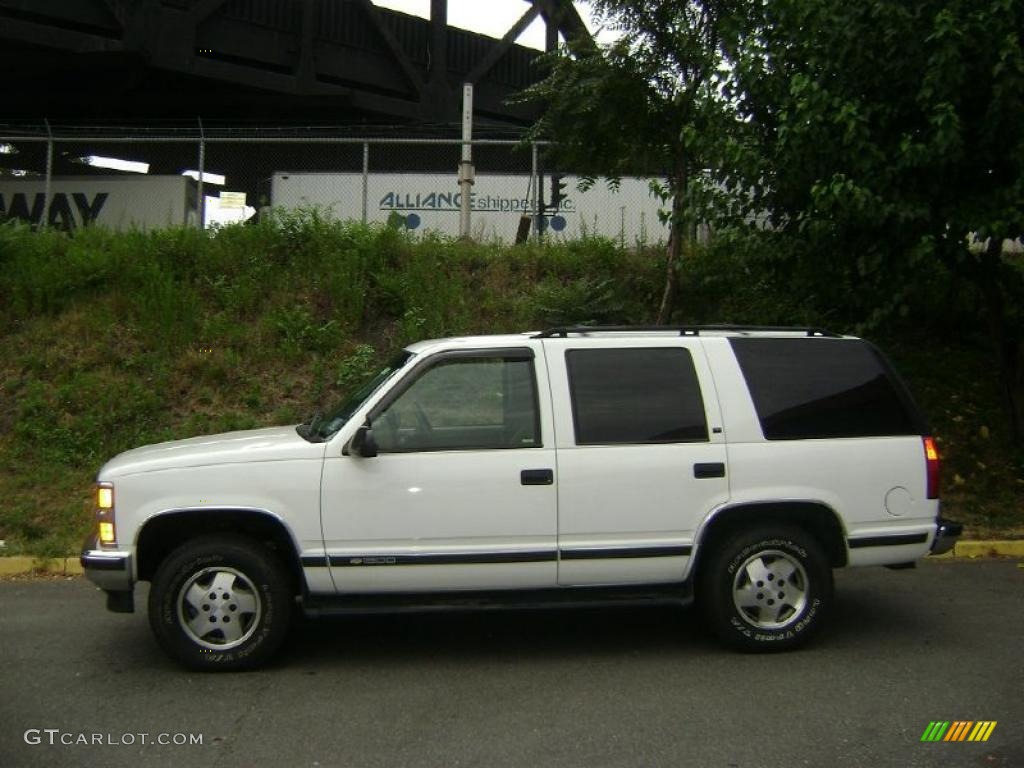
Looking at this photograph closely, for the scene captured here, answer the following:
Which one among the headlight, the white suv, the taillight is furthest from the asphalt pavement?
the taillight

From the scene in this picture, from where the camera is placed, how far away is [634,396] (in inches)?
Answer: 215

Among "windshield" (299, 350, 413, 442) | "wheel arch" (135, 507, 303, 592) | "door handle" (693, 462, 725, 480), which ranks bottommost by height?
"wheel arch" (135, 507, 303, 592)

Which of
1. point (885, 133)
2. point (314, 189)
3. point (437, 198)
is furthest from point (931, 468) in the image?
point (314, 189)

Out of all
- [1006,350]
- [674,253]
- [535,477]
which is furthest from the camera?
[674,253]

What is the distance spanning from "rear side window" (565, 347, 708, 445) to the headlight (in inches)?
99.8

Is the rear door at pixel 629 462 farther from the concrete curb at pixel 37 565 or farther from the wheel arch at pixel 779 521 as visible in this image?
the concrete curb at pixel 37 565

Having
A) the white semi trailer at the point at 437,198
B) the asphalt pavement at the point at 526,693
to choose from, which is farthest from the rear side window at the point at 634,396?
the white semi trailer at the point at 437,198

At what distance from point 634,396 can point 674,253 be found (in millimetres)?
6600

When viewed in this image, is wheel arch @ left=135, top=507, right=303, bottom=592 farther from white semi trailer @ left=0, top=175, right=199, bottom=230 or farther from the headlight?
white semi trailer @ left=0, top=175, right=199, bottom=230

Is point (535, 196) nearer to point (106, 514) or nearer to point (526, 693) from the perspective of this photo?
point (106, 514)

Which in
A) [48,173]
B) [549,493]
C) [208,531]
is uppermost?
[48,173]

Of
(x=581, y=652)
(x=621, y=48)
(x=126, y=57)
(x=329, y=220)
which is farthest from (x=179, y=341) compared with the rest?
(x=126, y=57)

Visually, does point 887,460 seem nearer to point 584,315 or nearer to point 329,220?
point 584,315

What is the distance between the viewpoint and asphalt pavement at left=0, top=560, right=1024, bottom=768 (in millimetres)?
4277
